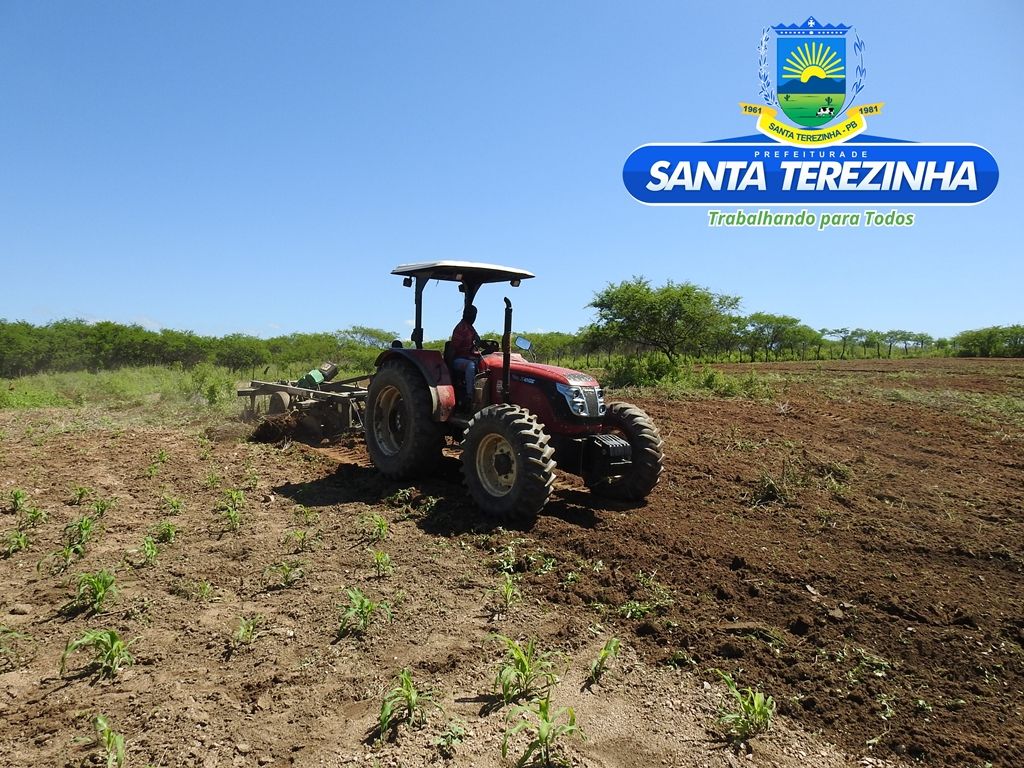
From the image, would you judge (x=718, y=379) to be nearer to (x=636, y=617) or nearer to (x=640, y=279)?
(x=640, y=279)

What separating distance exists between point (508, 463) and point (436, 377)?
59.5 inches

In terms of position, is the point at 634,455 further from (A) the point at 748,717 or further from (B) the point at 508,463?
(A) the point at 748,717

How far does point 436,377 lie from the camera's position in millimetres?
6730

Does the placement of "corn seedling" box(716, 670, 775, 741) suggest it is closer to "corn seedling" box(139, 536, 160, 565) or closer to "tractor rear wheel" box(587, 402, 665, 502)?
"tractor rear wheel" box(587, 402, 665, 502)

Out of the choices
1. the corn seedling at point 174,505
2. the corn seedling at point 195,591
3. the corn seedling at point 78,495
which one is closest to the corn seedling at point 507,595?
the corn seedling at point 195,591

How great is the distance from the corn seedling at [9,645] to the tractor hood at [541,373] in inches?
171

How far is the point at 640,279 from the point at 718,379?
6.31 m

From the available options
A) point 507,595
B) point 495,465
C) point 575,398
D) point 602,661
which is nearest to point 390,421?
point 495,465

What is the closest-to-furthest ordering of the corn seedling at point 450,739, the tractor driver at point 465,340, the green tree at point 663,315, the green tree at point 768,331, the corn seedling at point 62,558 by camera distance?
the corn seedling at point 450,739
the corn seedling at point 62,558
the tractor driver at point 465,340
the green tree at point 663,315
the green tree at point 768,331

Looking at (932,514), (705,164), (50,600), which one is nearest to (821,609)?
(932,514)

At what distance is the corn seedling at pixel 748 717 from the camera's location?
2.82 metres

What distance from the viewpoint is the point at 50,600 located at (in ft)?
13.6

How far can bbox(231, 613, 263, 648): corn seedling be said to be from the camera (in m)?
3.57

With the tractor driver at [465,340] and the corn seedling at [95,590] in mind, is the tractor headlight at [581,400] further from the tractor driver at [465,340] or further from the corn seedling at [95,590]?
the corn seedling at [95,590]
